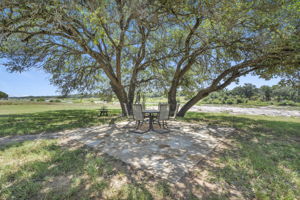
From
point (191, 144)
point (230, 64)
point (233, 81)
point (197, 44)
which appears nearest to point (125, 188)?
point (191, 144)

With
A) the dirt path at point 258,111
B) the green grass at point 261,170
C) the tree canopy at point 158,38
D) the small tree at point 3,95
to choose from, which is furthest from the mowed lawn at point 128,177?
the small tree at point 3,95

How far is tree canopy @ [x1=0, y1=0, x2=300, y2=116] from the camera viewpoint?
4031mm

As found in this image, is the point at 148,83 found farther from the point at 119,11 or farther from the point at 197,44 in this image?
the point at 119,11

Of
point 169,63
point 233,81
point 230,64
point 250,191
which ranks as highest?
point 169,63

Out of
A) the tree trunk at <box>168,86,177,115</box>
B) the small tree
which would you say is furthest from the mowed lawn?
the small tree

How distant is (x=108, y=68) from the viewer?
8039mm

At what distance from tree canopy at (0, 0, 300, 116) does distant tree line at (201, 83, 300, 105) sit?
29.6m

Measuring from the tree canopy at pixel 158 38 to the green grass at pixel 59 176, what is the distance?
282 cm

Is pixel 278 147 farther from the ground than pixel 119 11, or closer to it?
closer to it

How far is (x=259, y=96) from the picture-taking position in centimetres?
4556

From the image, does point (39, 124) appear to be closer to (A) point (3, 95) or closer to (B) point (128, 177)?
(B) point (128, 177)

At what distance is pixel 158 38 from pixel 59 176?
7.59 m

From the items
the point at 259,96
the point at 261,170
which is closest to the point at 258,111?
the point at 261,170

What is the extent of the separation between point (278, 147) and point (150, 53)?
6666 millimetres
